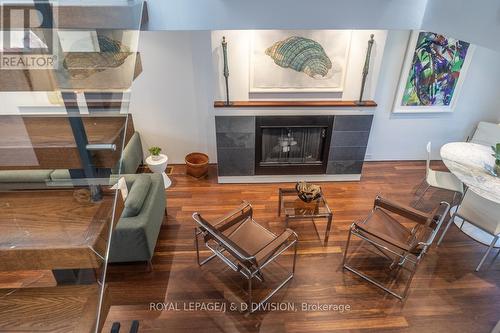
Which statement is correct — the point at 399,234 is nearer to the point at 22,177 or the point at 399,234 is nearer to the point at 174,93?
the point at 22,177

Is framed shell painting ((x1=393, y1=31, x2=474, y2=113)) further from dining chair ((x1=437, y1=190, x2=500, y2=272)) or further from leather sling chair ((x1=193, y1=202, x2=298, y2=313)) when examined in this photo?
leather sling chair ((x1=193, y1=202, x2=298, y2=313))

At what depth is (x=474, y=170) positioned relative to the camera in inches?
122

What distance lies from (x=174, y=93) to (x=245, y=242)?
2402 millimetres

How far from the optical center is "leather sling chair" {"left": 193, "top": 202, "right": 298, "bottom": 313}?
236cm

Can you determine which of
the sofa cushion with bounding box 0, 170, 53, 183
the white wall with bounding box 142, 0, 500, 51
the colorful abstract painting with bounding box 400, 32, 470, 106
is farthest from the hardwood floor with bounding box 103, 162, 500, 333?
the white wall with bounding box 142, 0, 500, 51

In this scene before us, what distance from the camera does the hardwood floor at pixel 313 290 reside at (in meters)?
2.49

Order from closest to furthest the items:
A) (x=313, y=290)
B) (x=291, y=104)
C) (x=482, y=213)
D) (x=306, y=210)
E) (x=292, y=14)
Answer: (x=292, y=14) → (x=313, y=290) → (x=482, y=213) → (x=306, y=210) → (x=291, y=104)

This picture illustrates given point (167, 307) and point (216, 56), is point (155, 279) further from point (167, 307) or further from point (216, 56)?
point (216, 56)

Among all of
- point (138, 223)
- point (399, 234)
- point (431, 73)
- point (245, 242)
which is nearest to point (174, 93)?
point (138, 223)

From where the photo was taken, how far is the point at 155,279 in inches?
112

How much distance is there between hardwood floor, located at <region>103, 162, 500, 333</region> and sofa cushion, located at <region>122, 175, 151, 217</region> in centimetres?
66

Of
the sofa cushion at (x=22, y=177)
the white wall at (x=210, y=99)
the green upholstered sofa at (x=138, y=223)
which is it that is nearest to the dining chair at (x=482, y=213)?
the white wall at (x=210, y=99)

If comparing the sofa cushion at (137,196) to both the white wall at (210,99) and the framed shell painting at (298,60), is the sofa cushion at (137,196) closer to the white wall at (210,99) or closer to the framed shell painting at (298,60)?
the white wall at (210,99)

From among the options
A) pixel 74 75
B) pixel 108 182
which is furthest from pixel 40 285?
pixel 74 75
